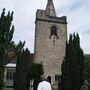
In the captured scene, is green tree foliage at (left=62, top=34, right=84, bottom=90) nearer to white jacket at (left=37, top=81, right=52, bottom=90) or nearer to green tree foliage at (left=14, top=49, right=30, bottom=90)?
green tree foliage at (left=14, top=49, right=30, bottom=90)

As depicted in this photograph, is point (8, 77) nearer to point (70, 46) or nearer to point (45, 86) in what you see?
point (70, 46)

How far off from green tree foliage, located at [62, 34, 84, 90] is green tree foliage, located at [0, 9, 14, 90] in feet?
51.3

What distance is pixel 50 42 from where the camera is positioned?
138ft

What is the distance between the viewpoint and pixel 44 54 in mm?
41125

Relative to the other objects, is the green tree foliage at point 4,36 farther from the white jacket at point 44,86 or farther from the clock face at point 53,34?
the clock face at point 53,34

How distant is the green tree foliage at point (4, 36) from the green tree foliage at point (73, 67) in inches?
616

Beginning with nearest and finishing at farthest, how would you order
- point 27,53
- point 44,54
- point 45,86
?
point 45,86
point 27,53
point 44,54

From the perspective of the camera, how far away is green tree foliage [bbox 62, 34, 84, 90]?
97.0 feet

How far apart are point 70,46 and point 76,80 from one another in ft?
19.5

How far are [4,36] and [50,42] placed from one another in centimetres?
2743

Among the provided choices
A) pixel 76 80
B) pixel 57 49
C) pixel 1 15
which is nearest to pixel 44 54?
pixel 57 49

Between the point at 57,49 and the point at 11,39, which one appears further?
the point at 57,49

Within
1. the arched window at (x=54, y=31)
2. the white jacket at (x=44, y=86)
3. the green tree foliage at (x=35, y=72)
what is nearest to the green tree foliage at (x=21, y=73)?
the green tree foliage at (x=35, y=72)

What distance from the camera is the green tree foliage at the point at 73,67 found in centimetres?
2956
